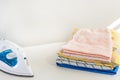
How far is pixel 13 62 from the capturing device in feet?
2.86

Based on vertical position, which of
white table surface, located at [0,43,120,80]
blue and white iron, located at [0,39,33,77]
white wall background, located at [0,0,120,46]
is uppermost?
white wall background, located at [0,0,120,46]

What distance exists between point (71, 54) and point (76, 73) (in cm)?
8

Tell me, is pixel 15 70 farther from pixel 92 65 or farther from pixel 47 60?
pixel 92 65

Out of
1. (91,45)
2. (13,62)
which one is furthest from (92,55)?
(13,62)

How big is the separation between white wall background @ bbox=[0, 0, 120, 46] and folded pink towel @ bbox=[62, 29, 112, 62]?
0.41 ft

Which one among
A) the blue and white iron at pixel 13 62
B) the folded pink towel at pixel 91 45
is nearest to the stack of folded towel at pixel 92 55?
the folded pink towel at pixel 91 45

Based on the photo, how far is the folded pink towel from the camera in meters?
0.88

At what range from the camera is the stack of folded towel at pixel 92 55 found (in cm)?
86

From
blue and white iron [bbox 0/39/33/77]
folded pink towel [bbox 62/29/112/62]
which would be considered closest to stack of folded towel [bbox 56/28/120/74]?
folded pink towel [bbox 62/29/112/62]

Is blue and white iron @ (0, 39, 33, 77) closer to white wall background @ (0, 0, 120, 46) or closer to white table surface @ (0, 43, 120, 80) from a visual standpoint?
white table surface @ (0, 43, 120, 80)

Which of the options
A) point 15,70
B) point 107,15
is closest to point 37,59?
point 15,70

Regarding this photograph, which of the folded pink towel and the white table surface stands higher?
the folded pink towel

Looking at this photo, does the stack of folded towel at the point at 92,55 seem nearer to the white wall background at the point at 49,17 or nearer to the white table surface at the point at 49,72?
the white table surface at the point at 49,72

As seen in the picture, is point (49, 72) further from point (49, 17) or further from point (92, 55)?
point (49, 17)
